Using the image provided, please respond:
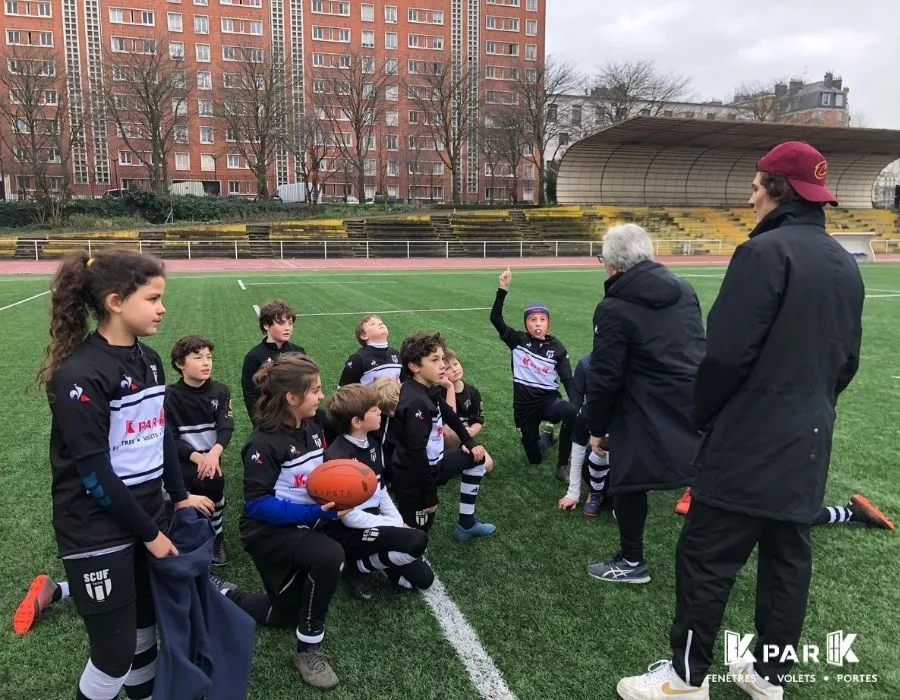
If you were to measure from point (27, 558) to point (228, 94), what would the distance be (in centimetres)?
5680

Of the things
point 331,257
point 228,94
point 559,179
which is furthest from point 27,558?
point 228,94

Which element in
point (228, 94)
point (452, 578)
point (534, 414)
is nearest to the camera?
point (452, 578)

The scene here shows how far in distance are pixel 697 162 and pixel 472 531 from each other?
163ft

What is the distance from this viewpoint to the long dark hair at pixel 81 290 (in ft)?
7.23

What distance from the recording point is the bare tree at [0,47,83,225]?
147 feet

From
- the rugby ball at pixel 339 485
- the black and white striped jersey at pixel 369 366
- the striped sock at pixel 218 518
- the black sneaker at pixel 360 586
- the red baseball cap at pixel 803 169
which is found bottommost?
the black sneaker at pixel 360 586

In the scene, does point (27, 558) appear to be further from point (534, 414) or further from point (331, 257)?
point (331, 257)

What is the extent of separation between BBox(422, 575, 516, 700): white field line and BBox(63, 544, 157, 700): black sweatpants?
4.59ft

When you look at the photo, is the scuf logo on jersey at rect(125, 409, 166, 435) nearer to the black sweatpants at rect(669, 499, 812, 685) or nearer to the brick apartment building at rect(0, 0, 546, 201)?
the black sweatpants at rect(669, 499, 812, 685)

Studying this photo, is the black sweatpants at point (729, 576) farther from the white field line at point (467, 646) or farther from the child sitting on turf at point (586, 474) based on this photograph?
the child sitting on turf at point (586, 474)

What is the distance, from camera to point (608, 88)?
62.9 metres

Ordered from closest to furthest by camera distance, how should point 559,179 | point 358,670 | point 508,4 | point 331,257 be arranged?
point 358,670
point 331,257
point 559,179
point 508,4

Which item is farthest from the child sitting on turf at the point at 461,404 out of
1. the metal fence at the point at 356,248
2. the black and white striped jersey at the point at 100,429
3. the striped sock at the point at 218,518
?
the metal fence at the point at 356,248

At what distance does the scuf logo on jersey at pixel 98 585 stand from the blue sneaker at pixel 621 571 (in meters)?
2.58
